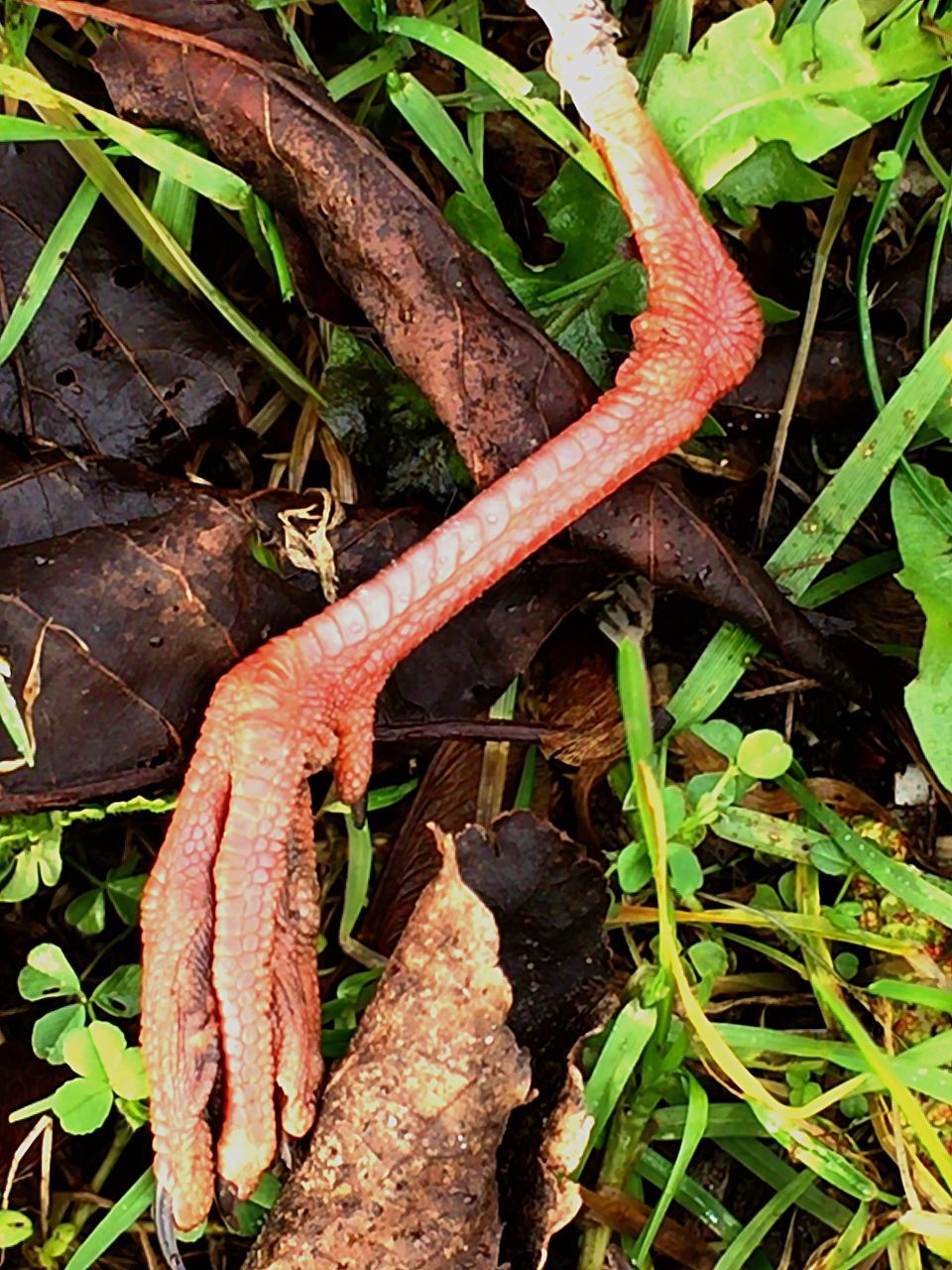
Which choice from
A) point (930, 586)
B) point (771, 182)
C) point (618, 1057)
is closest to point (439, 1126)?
point (618, 1057)

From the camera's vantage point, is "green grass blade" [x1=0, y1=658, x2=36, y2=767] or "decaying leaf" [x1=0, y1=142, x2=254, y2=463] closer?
"green grass blade" [x1=0, y1=658, x2=36, y2=767]

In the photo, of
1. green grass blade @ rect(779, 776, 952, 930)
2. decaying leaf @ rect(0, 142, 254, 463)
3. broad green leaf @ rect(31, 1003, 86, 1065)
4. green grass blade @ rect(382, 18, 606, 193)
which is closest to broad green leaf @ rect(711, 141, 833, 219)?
green grass blade @ rect(382, 18, 606, 193)

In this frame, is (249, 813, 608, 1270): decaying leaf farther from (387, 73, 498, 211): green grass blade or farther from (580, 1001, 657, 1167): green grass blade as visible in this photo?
(387, 73, 498, 211): green grass blade

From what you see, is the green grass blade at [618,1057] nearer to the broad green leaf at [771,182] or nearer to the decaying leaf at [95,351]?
the decaying leaf at [95,351]

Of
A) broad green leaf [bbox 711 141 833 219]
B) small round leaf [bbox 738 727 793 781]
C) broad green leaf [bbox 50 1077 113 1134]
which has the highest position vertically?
broad green leaf [bbox 711 141 833 219]

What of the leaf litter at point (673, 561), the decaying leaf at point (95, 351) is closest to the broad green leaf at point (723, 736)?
the leaf litter at point (673, 561)

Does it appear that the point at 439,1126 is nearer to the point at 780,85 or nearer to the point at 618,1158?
the point at 618,1158
